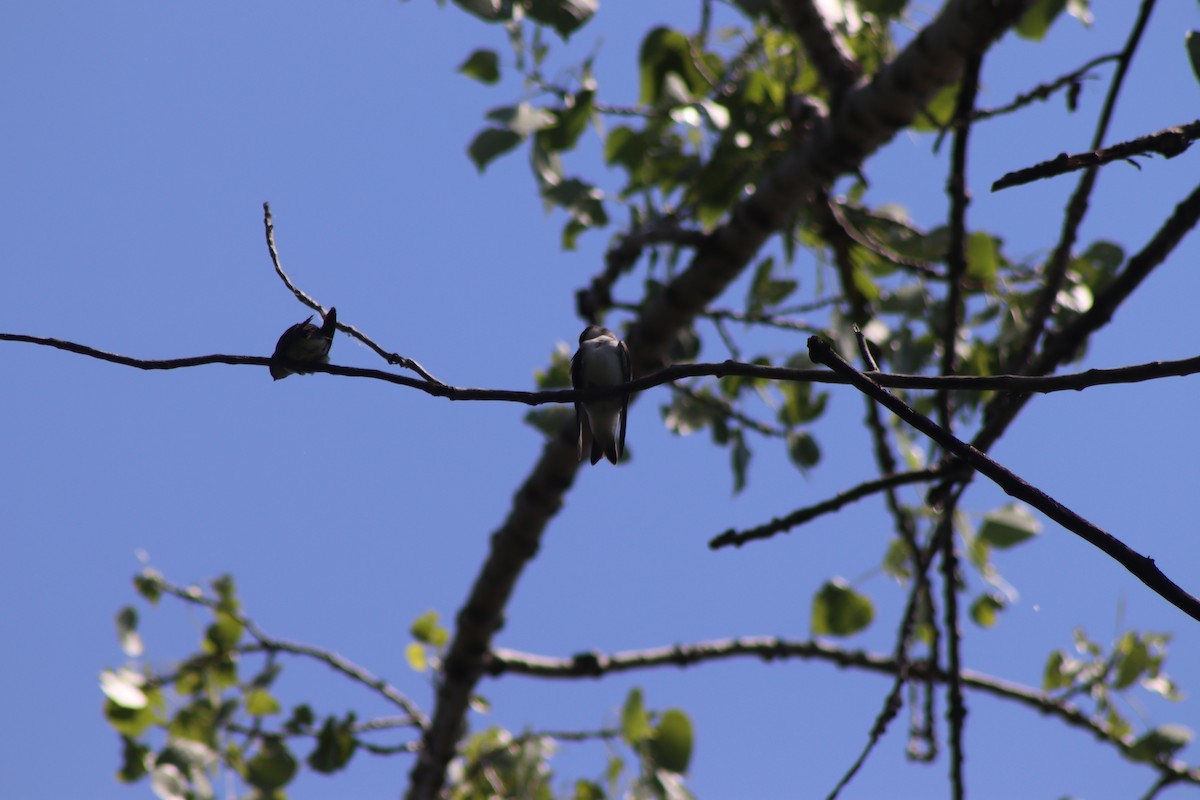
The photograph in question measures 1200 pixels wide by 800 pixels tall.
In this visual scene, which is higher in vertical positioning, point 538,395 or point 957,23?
point 957,23

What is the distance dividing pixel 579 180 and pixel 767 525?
2.11m

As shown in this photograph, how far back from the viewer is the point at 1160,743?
3.55 meters

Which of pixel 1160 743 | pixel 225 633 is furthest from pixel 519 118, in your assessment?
pixel 1160 743

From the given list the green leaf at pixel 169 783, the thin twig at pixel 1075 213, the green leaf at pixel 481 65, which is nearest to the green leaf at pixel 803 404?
the thin twig at pixel 1075 213

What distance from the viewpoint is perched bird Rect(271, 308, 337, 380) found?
1852 millimetres

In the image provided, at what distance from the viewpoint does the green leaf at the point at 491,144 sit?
373 cm

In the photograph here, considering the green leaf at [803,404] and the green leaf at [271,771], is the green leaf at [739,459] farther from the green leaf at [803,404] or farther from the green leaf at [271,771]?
the green leaf at [271,771]

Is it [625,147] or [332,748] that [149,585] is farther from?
[625,147]

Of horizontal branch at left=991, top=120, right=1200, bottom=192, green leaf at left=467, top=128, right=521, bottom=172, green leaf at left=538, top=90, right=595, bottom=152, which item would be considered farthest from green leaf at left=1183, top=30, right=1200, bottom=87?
green leaf at left=467, top=128, right=521, bottom=172

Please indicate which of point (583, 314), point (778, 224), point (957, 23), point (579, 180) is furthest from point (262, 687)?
point (957, 23)

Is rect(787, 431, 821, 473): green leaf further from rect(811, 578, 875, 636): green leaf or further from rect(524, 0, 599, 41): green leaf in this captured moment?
rect(524, 0, 599, 41): green leaf

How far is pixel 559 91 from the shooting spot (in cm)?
376

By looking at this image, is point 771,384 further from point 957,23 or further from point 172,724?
point 172,724

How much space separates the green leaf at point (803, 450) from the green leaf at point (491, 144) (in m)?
1.65
